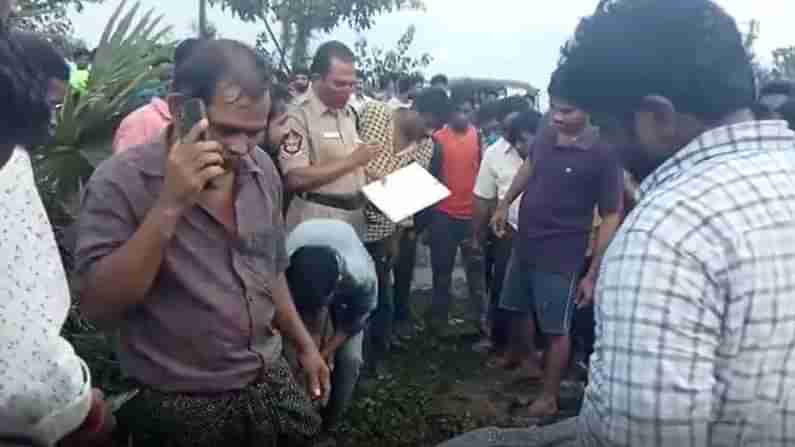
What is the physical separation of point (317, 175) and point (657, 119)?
3.10 meters

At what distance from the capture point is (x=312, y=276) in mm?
3186

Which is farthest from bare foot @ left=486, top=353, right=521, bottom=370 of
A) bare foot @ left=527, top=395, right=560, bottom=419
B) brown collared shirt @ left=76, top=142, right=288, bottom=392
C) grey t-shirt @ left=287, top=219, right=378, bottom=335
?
brown collared shirt @ left=76, top=142, right=288, bottom=392

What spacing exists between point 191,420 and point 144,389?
141 millimetres

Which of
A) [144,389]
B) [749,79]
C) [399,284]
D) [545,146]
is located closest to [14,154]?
[144,389]

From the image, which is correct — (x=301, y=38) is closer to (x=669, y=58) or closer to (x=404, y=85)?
(x=404, y=85)

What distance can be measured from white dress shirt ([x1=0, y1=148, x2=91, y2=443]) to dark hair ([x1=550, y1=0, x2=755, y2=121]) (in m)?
1.00

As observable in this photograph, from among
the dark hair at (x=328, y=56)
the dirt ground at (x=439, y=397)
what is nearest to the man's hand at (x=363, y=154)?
the dark hair at (x=328, y=56)

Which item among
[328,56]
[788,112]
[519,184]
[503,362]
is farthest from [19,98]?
[503,362]

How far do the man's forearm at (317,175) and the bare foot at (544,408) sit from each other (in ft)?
5.84

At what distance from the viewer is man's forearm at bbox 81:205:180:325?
91.0 inches

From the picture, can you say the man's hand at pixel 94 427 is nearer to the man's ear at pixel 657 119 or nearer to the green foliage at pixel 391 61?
the man's ear at pixel 657 119

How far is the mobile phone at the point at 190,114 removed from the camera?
2410 mm

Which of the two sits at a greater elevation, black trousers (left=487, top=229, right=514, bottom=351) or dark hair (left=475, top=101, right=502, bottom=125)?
dark hair (left=475, top=101, right=502, bottom=125)

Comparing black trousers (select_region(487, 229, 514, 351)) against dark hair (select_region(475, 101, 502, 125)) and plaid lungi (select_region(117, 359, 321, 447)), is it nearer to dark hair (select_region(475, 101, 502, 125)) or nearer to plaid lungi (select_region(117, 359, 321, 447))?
dark hair (select_region(475, 101, 502, 125))
